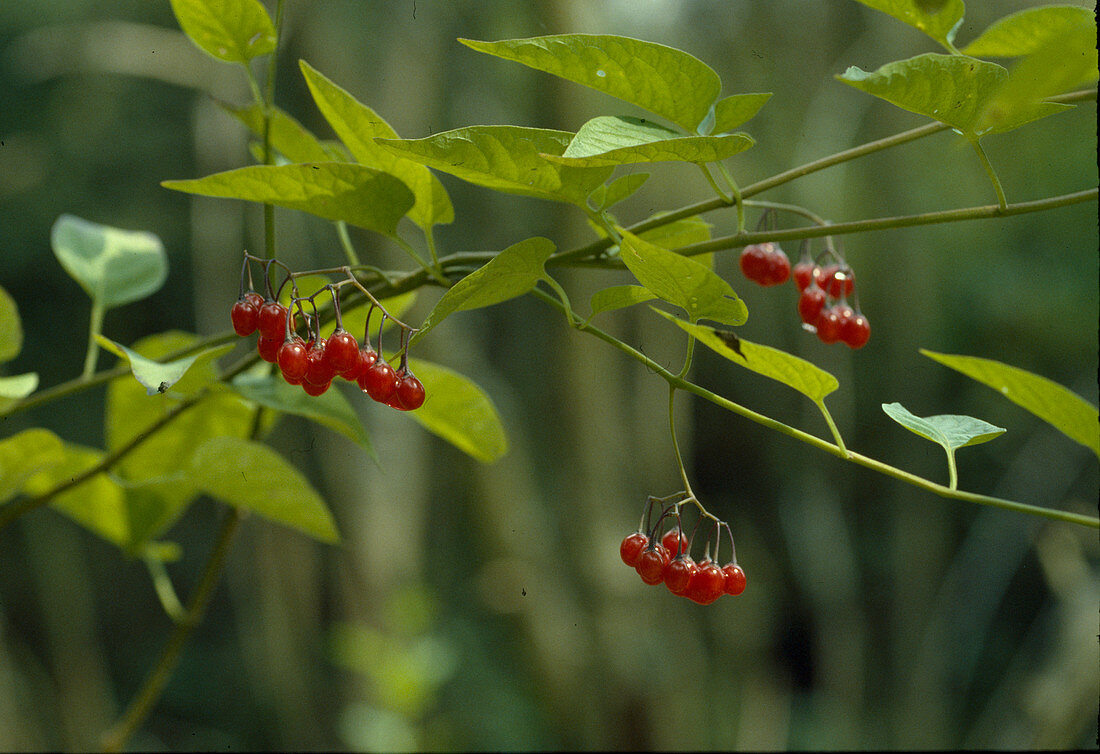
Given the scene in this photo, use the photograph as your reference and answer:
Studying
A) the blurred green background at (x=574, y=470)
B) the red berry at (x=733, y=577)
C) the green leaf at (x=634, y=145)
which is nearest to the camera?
the green leaf at (x=634, y=145)

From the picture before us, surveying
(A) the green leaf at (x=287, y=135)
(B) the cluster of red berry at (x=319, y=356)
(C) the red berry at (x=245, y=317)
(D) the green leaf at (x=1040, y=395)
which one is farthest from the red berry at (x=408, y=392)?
(D) the green leaf at (x=1040, y=395)

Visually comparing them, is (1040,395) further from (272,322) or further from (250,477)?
(250,477)

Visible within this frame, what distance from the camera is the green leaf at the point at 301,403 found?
0.58m

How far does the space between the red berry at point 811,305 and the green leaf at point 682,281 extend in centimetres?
25

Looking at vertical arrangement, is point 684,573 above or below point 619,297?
below

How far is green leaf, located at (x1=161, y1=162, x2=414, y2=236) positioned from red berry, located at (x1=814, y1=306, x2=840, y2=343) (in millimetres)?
365

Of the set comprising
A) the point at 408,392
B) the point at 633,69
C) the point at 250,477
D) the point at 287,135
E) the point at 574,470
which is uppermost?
the point at 633,69

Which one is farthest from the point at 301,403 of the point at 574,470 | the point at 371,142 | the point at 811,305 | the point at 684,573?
the point at 574,470

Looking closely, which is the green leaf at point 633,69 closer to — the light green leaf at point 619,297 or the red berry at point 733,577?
Answer: the light green leaf at point 619,297

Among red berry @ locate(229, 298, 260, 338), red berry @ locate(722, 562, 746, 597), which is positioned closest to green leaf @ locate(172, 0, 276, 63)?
red berry @ locate(229, 298, 260, 338)

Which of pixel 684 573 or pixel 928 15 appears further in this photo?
pixel 684 573

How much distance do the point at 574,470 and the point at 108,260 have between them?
4.45 ft

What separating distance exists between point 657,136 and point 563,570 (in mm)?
2011

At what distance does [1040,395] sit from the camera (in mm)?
439
